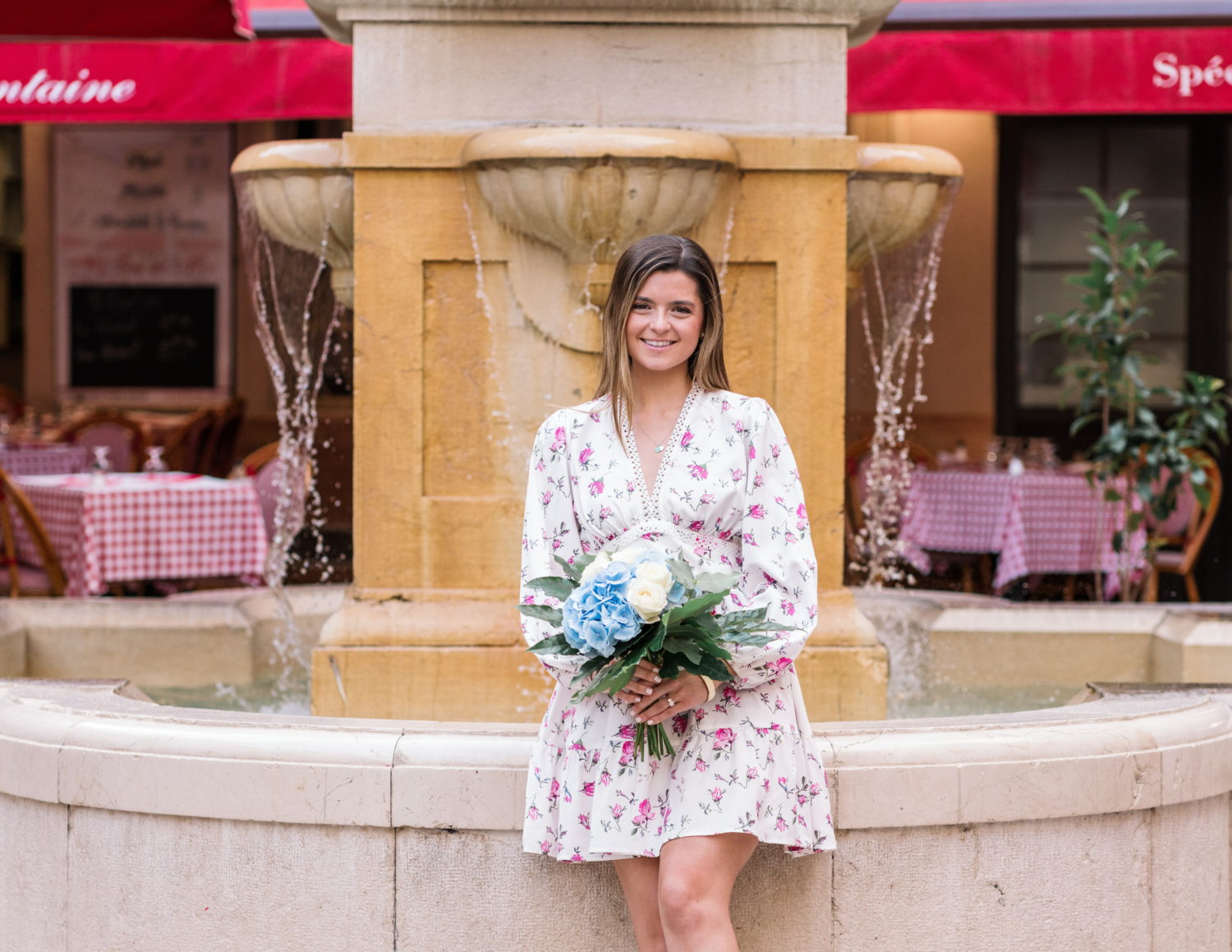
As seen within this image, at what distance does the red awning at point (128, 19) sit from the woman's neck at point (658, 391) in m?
3.89

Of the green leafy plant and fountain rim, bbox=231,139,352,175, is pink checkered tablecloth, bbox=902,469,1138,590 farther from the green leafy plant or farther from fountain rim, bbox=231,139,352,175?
fountain rim, bbox=231,139,352,175

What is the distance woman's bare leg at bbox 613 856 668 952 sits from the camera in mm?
2586

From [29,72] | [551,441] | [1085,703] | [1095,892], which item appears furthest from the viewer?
[29,72]

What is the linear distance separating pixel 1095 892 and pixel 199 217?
11.6 meters

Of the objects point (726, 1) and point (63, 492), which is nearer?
point (726, 1)

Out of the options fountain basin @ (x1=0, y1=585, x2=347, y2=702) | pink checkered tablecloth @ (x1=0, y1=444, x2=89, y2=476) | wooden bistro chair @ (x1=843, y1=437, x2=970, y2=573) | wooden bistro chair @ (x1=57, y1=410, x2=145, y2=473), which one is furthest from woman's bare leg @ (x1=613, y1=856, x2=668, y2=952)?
wooden bistro chair @ (x1=57, y1=410, x2=145, y2=473)

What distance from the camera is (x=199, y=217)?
13.2 meters

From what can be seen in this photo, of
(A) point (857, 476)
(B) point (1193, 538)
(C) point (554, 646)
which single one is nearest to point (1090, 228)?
(A) point (857, 476)

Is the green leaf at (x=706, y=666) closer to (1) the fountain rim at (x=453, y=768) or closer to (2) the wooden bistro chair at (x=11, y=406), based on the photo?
(1) the fountain rim at (x=453, y=768)

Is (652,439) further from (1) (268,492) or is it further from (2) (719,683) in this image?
(1) (268,492)

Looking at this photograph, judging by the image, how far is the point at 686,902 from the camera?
247cm

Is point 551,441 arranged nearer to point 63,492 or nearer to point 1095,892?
point 1095,892

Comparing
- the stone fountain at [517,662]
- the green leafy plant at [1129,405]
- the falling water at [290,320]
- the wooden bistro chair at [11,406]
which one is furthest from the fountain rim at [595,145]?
the wooden bistro chair at [11,406]

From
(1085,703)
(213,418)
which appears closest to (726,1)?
(1085,703)
